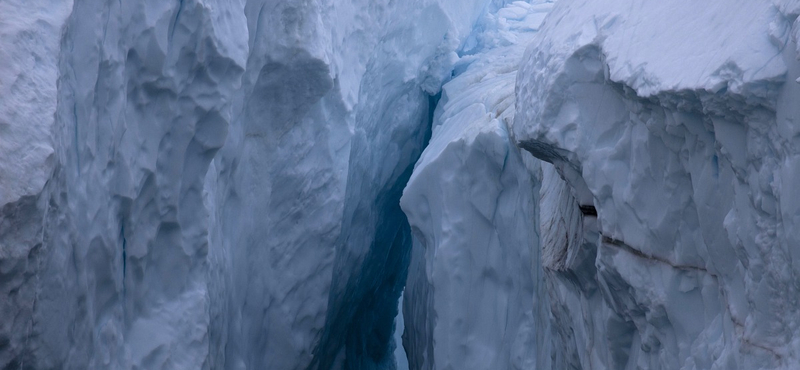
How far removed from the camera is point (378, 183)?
206 inches

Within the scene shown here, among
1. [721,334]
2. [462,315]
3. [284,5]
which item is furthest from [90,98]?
[462,315]

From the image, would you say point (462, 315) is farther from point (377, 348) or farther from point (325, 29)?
point (377, 348)

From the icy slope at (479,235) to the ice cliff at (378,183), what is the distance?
0.05 feet

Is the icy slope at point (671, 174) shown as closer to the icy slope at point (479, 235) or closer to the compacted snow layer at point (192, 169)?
the icy slope at point (479, 235)

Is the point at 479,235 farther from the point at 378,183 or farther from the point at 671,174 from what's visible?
the point at 671,174

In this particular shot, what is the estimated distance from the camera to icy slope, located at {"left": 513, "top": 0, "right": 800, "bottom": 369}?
1.48 m

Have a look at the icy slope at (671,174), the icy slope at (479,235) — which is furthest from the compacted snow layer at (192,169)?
the icy slope at (671,174)

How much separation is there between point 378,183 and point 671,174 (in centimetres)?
338

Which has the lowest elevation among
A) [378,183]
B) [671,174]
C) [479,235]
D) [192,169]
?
[378,183]

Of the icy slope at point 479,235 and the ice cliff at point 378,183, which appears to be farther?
the icy slope at point 479,235

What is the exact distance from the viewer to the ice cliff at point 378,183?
5.47ft

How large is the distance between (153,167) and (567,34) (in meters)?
1.66

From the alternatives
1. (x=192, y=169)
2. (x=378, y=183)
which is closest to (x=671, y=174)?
(x=192, y=169)

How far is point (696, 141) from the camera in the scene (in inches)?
72.1
